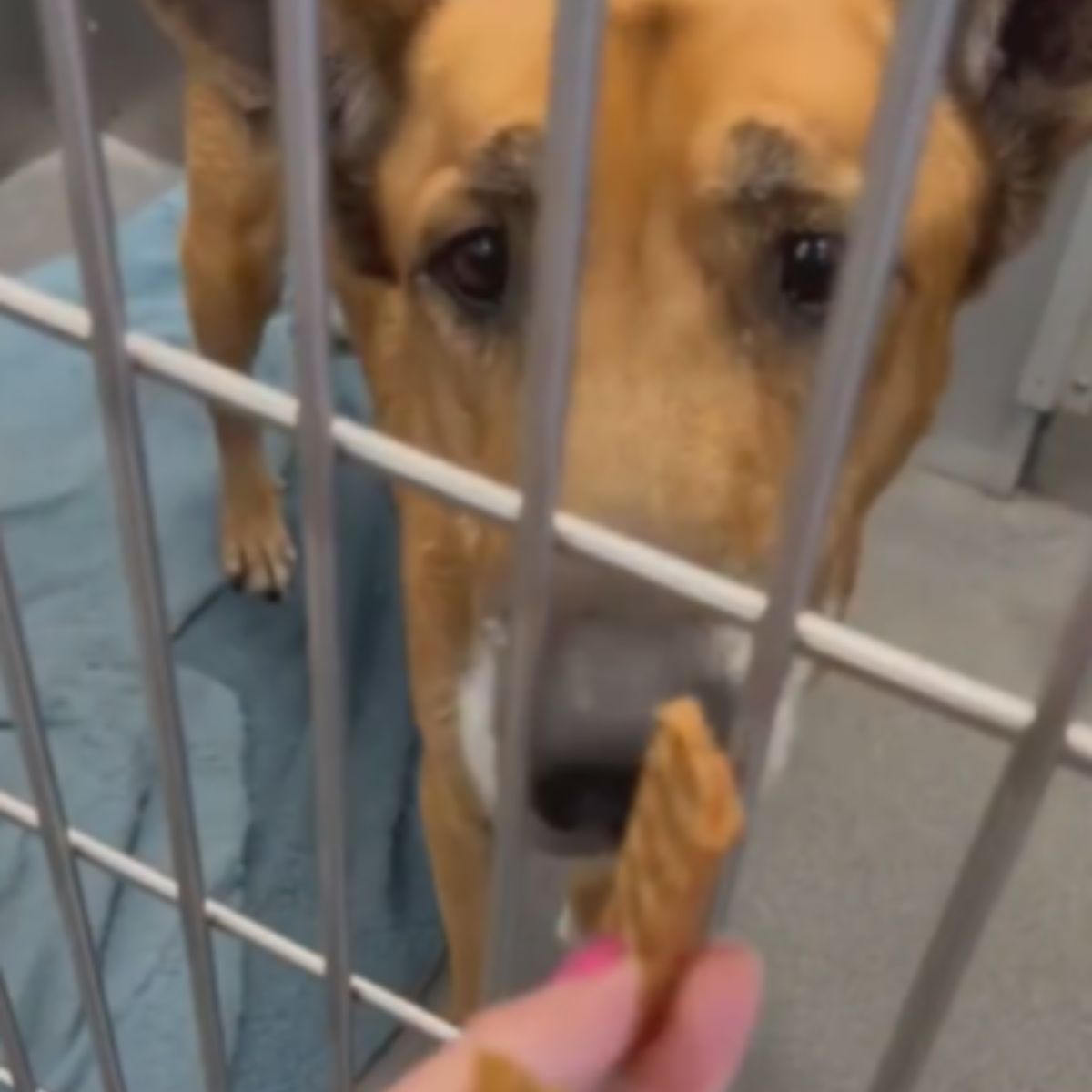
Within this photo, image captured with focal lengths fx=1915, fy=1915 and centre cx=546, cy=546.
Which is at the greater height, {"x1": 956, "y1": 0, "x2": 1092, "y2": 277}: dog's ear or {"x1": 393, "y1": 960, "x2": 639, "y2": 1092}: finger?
{"x1": 956, "y1": 0, "x2": 1092, "y2": 277}: dog's ear

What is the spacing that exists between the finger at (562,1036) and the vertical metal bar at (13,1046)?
16.6 inches

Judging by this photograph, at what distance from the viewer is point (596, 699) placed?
64cm

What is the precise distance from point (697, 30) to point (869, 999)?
2.25 ft

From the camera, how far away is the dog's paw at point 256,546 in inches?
58.2

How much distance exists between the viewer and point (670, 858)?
45cm

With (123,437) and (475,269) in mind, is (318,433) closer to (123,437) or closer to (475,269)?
(123,437)

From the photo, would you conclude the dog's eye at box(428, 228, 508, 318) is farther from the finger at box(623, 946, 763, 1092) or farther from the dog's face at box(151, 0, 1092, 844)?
the finger at box(623, 946, 763, 1092)

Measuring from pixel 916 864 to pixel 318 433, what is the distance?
951 mm

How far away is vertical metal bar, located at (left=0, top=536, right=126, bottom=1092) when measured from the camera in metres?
0.67

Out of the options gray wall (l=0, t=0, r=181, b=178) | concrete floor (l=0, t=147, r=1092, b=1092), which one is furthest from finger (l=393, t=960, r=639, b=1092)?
gray wall (l=0, t=0, r=181, b=178)

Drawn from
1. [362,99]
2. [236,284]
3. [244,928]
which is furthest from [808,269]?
[236,284]

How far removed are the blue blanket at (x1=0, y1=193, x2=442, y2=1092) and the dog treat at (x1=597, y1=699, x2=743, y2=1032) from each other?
2.14ft

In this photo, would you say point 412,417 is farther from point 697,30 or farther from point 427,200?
point 697,30

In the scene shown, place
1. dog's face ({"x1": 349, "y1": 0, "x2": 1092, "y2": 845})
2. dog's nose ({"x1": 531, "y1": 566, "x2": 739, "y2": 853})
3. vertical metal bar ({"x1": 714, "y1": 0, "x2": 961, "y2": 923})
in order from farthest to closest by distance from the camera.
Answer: dog's face ({"x1": 349, "y1": 0, "x2": 1092, "y2": 845})
dog's nose ({"x1": 531, "y1": 566, "x2": 739, "y2": 853})
vertical metal bar ({"x1": 714, "y1": 0, "x2": 961, "y2": 923})
